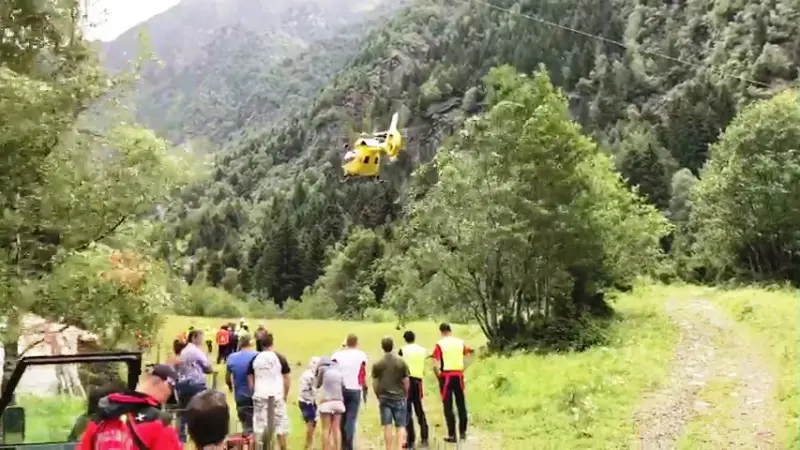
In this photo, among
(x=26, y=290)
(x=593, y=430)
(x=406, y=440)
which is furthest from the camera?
(x=593, y=430)

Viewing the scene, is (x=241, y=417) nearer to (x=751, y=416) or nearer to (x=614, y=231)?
(x=751, y=416)

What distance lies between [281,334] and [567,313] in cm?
2151

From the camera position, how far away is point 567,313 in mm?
29922

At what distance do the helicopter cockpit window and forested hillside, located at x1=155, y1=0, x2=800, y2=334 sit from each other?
45.2 meters

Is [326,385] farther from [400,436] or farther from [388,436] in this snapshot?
[400,436]

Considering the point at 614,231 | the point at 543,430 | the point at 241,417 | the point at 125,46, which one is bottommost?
the point at 543,430

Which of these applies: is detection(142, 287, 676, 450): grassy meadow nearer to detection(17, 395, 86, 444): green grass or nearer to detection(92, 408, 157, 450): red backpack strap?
detection(17, 395, 86, 444): green grass

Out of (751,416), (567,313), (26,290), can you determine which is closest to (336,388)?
(26,290)

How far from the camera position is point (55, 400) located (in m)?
8.70

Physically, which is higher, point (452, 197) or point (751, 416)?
point (452, 197)

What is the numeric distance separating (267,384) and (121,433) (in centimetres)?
631

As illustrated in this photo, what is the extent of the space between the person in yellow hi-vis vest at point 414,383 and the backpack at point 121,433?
806 centimetres

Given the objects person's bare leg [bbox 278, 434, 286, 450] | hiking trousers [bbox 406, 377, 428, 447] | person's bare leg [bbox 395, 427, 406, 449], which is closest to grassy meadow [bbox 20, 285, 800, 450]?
hiking trousers [bbox 406, 377, 428, 447]

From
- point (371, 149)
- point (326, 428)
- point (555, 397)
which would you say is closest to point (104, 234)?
point (371, 149)
